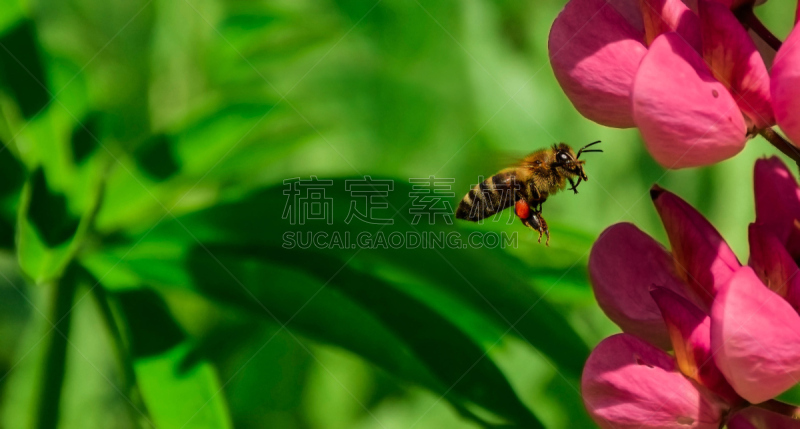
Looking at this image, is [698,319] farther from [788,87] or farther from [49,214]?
[49,214]

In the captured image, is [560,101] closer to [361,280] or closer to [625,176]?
[625,176]

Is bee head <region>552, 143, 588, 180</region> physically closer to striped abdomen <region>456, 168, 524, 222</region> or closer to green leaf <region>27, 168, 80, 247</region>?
striped abdomen <region>456, 168, 524, 222</region>

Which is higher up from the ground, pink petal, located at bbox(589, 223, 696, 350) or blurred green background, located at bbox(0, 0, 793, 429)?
pink petal, located at bbox(589, 223, 696, 350)

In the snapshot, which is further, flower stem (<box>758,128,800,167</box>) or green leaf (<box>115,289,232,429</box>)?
green leaf (<box>115,289,232,429</box>)

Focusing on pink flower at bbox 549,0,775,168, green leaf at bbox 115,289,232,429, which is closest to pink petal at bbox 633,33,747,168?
pink flower at bbox 549,0,775,168

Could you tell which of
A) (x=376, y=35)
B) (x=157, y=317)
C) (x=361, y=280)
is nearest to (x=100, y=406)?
(x=157, y=317)

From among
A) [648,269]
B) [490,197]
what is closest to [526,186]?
[490,197]
